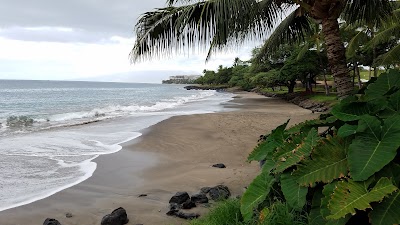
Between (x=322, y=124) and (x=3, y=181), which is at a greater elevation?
(x=322, y=124)

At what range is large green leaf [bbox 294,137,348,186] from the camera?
8.37ft

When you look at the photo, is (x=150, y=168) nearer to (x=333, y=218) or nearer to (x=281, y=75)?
(x=333, y=218)

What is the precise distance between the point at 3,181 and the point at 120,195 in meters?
2.81

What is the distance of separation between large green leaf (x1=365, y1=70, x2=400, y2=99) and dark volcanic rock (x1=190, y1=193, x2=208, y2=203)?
10.6 ft

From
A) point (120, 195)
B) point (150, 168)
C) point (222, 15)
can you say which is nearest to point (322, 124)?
point (222, 15)

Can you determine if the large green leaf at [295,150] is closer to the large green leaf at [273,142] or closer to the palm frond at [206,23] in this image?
the large green leaf at [273,142]

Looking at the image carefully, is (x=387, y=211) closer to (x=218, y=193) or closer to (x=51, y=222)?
(x=218, y=193)

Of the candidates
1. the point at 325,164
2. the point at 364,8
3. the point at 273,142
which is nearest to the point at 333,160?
the point at 325,164

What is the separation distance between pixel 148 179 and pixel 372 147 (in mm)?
5731

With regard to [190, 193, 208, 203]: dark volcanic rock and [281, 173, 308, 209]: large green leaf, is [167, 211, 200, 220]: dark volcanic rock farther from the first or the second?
[281, 173, 308, 209]: large green leaf

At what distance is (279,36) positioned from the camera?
28.9 feet

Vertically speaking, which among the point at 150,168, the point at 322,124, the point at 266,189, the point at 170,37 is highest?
the point at 170,37

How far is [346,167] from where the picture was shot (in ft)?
8.30

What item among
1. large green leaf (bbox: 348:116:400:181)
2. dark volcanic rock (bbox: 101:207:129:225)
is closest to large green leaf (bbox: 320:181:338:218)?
large green leaf (bbox: 348:116:400:181)
